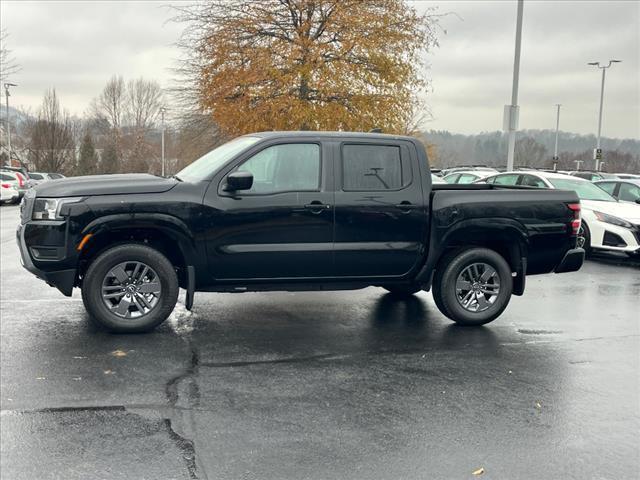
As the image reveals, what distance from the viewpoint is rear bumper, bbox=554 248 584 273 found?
24.6 feet

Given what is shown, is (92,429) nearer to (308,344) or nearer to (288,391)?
(288,391)

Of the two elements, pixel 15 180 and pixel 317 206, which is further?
pixel 15 180

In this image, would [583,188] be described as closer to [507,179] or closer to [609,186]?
[507,179]

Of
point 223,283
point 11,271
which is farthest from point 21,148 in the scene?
point 223,283

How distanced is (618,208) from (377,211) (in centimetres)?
786

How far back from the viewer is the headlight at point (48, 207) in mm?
6219

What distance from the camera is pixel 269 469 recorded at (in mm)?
3729

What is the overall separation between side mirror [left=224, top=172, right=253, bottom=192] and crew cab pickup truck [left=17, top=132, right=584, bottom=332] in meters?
0.01

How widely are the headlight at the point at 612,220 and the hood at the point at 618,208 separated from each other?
0.07 m

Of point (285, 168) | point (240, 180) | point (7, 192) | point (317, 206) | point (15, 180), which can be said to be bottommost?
point (7, 192)

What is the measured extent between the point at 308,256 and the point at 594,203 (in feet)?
27.5

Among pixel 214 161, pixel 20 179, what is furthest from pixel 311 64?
pixel 20 179

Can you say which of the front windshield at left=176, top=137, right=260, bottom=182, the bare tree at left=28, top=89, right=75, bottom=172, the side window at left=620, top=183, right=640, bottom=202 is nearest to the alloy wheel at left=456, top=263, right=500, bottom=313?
the front windshield at left=176, top=137, right=260, bottom=182

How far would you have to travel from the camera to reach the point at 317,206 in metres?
6.66
